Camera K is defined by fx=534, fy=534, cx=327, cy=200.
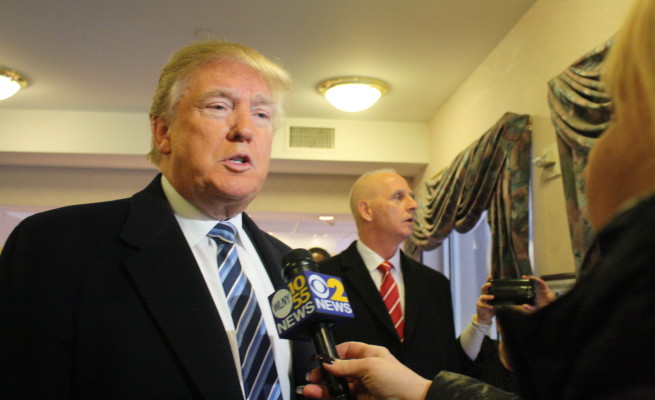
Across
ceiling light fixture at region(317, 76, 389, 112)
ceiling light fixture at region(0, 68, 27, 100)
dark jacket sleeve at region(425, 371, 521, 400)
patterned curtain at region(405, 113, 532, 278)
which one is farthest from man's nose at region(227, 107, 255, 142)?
ceiling light fixture at region(0, 68, 27, 100)

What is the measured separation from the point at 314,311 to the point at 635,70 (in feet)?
1.98

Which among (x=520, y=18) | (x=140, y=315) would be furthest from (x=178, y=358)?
(x=520, y=18)

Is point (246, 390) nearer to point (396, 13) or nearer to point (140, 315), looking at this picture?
point (140, 315)

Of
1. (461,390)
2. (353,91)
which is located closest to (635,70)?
(461,390)

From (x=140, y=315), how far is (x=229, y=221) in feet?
1.15

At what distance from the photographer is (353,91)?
420 centimetres

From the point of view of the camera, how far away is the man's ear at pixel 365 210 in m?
2.80

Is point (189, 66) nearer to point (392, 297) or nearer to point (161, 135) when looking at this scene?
point (161, 135)

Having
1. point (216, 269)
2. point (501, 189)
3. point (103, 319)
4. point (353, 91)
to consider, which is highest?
point (353, 91)

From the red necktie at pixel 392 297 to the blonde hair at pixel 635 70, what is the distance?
6.08 feet

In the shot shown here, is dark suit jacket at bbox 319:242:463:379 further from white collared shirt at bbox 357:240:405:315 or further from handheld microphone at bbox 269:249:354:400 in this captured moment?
handheld microphone at bbox 269:249:354:400

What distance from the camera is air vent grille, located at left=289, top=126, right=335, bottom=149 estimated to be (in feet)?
17.0

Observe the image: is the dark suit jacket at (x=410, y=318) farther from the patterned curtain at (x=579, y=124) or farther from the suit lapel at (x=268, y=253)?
the suit lapel at (x=268, y=253)

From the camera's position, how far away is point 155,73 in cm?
417
